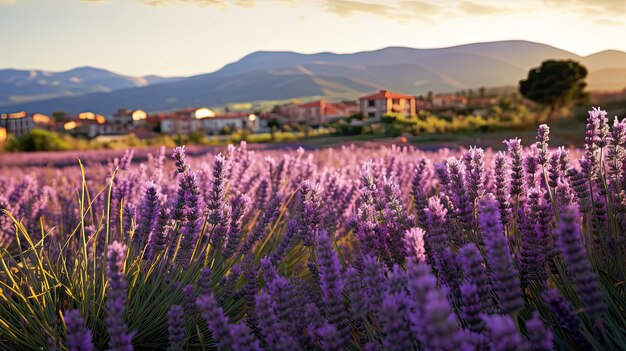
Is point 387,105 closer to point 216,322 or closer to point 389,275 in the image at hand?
point 389,275

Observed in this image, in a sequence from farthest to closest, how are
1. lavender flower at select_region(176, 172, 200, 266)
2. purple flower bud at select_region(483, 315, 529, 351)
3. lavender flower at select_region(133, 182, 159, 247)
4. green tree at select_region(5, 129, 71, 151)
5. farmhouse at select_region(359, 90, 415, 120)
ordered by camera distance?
green tree at select_region(5, 129, 71, 151), farmhouse at select_region(359, 90, 415, 120), lavender flower at select_region(133, 182, 159, 247), lavender flower at select_region(176, 172, 200, 266), purple flower bud at select_region(483, 315, 529, 351)

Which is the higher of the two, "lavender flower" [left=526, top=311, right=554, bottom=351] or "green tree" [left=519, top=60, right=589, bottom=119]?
"green tree" [left=519, top=60, right=589, bottom=119]

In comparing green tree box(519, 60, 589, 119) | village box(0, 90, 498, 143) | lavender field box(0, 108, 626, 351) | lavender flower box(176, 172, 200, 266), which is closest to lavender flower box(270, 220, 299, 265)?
lavender field box(0, 108, 626, 351)

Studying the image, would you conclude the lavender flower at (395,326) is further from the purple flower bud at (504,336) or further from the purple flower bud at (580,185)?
the purple flower bud at (580,185)

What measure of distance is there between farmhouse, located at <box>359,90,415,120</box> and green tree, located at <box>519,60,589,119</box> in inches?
785

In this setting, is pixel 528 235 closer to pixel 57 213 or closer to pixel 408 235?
pixel 408 235

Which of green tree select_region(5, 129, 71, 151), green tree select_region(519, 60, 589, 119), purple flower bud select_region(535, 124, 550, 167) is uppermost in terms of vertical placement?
green tree select_region(519, 60, 589, 119)

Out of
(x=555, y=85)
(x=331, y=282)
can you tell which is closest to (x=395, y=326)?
(x=331, y=282)

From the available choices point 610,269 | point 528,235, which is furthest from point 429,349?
point 610,269

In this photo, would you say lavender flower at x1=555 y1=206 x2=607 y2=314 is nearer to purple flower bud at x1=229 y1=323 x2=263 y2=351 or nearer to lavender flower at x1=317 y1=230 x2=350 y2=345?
lavender flower at x1=317 y1=230 x2=350 y2=345

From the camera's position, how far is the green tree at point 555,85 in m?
29.5

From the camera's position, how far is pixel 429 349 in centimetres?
111

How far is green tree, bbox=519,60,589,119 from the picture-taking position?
2953 cm

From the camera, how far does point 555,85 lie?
30.0 metres
